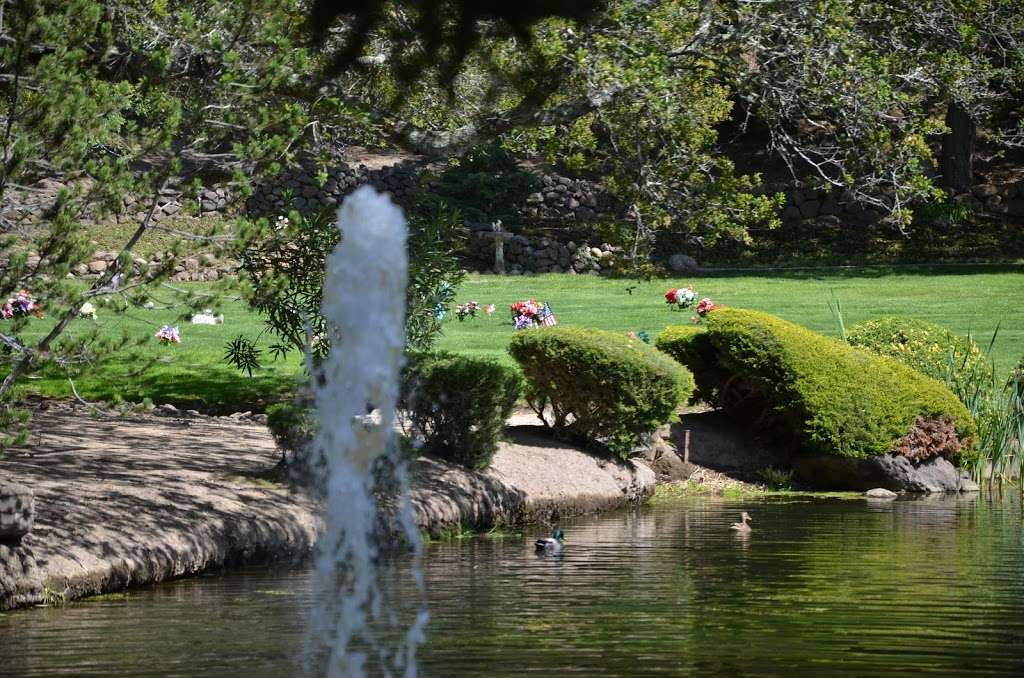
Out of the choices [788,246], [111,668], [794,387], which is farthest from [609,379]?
[788,246]

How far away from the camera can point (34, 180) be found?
396 inches

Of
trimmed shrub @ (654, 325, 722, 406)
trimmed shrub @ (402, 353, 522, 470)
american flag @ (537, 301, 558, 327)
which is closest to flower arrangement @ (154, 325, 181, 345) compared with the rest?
american flag @ (537, 301, 558, 327)

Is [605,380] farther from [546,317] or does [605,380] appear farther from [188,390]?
[546,317]

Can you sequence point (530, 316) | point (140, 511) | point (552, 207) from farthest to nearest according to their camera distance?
point (552, 207), point (530, 316), point (140, 511)

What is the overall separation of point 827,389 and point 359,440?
6.13 meters

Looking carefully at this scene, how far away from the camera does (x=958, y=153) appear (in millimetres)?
34625

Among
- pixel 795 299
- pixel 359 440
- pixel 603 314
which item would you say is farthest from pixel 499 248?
pixel 359 440

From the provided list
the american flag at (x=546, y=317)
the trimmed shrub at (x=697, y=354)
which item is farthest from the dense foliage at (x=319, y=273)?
the american flag at (x=546, y=317)

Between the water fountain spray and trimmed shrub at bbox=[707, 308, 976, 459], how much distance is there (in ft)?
18.0

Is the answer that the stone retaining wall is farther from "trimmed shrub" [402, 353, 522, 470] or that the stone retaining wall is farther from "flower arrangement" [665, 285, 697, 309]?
"trimmed shrub" [402, 353, 522, 470]

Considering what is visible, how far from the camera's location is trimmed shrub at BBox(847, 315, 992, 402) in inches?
647

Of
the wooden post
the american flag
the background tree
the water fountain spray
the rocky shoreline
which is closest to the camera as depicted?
the water fountain spray

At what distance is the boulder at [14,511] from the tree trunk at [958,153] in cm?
2963

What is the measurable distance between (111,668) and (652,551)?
5.03 m
